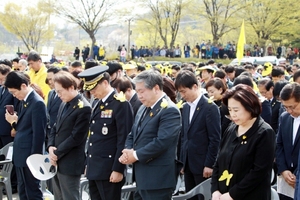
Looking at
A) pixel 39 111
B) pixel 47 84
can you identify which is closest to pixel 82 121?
pixel 39 111

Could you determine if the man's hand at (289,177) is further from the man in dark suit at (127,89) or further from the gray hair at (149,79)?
the man in dark suit at (127,89)

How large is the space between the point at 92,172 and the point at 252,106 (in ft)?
5.95

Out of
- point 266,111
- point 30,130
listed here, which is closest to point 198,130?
point 266,111

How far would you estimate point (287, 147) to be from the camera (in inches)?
167

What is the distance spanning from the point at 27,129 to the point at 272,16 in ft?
90.4

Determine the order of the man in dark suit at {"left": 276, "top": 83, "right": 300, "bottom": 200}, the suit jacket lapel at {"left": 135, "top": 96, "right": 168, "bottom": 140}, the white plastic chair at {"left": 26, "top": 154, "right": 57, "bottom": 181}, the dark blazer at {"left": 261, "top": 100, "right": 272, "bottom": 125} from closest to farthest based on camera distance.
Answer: the suit jacket lapel at {"left": 135, "top": 96, "right": 168, "bottom": 140}, the man in dark suit at {"left": 276, "top": 83, "right": 300, "bottom": 200}, the white plastic chair at {"left": 26, "top": 154, "right": 57, "bottom": 181}, the dark blazer at {"left": 261, "top": 100, "right": 272, "bottom": 125}

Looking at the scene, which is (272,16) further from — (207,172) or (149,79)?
(149,79)

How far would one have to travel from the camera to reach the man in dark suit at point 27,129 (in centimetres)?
497

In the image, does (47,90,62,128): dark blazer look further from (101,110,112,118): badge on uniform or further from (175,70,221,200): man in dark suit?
(175,70,221,200): man in dark suit

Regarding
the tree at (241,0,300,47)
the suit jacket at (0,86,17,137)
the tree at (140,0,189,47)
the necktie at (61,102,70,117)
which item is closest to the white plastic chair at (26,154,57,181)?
the necktie at (61,102,70,117)

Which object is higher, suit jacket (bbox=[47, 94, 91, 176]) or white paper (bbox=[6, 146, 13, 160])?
suit jacket (bbox=[47, 94, 91, 176])

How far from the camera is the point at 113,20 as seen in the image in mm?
32438

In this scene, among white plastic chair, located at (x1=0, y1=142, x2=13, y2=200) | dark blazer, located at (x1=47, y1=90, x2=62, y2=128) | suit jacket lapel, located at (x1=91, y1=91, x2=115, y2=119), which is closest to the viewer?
suit jacket lapel, located at (x1=91, y1=91, x2=115, y2=119)

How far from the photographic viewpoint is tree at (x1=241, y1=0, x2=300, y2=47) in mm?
29453
